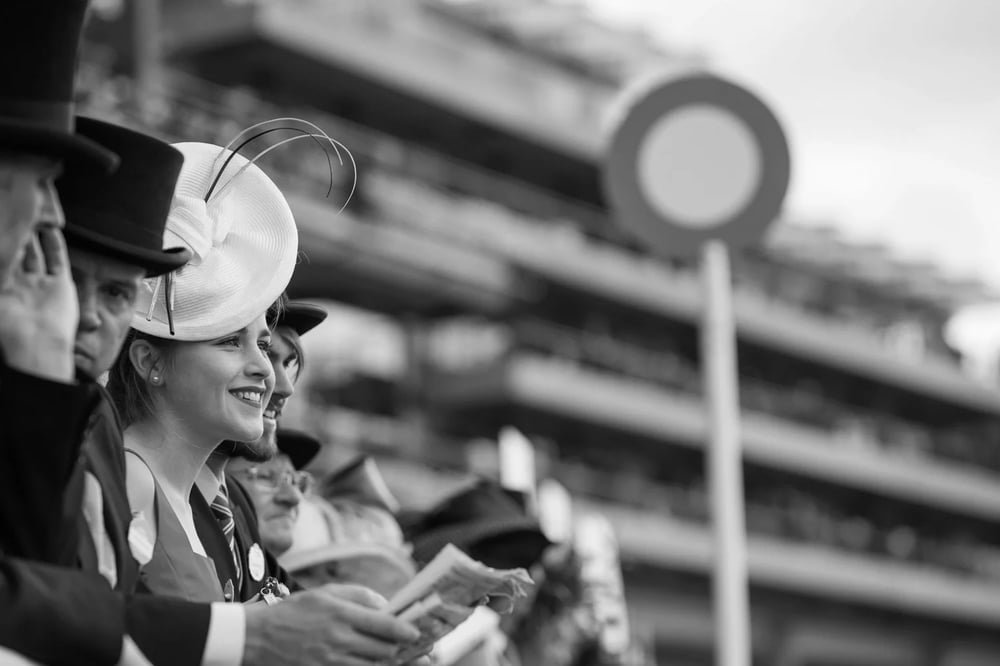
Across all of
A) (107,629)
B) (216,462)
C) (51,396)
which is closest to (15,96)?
(51,396)

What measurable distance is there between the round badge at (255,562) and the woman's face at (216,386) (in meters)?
0.34

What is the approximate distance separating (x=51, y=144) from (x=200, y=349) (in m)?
0.80

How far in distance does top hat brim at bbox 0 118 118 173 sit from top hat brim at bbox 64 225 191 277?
0.30 ft

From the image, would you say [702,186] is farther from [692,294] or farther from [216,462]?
[692,294]

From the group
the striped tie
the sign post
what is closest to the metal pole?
the sign post

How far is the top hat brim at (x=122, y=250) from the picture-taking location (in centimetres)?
227

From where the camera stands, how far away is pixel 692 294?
41.0m

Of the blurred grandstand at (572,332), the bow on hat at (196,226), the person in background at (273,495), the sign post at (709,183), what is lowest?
the person in background at (273,495)

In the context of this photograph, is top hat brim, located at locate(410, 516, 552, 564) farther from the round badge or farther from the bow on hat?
the bow on hat

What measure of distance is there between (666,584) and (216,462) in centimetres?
3785

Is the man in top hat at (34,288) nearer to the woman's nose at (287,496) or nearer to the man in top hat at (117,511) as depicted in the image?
the man in top hat at (117,511)

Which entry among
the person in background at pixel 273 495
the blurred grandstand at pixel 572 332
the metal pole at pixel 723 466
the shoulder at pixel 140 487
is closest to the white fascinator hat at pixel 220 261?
the shoulder at pixel 140 487

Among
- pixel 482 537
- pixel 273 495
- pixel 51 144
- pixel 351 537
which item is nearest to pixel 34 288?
pixel 51 144

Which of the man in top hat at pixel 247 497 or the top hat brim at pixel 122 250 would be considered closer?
the top hat brim at pixel 122 250
